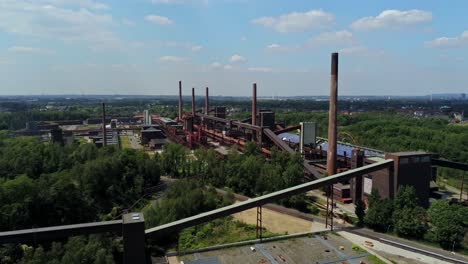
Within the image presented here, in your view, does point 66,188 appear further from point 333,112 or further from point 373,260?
point 333,112

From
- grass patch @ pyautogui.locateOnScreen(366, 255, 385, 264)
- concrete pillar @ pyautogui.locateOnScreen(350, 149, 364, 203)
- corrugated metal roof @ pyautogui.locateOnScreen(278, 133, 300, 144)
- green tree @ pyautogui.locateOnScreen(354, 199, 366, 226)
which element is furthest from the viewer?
corrugated metal roof @ pyautogui.locateOnScreen(278, 133, 300, 144)

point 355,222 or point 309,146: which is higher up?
point 309,146

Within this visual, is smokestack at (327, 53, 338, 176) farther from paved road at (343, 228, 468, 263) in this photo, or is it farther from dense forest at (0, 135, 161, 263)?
dense forest at (0, 135, 161, 263)

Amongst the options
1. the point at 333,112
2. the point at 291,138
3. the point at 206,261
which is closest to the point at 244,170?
the point at 333,112

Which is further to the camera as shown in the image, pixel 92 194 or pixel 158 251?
pixel 92 194

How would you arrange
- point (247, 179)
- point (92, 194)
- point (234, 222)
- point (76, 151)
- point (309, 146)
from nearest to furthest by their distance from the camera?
point (234, 222), point (92, 194), point (247, 179), point (76, 151), point (309, 146)

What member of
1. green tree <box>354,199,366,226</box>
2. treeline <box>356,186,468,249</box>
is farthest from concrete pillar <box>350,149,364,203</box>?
green tree <box>354,199,366,226</box>

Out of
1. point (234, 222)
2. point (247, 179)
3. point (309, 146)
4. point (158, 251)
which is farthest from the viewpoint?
point (309, 146)

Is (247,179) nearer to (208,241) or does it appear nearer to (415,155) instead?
(208,241)

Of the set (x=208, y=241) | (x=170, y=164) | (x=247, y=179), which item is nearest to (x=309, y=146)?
(x=247, y=179)
